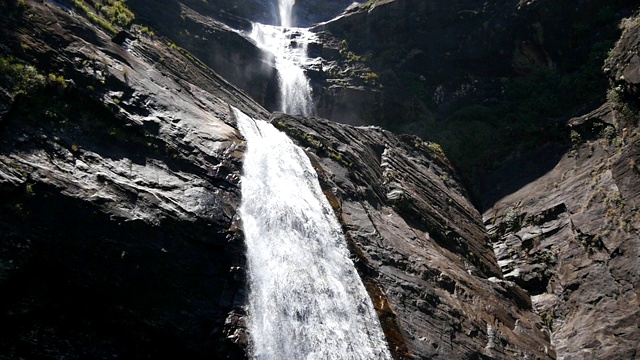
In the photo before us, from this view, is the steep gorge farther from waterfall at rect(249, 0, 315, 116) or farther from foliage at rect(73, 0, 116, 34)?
waterfall at rect(249, 0, 315, 116)

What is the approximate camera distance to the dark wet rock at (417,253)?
13266mm

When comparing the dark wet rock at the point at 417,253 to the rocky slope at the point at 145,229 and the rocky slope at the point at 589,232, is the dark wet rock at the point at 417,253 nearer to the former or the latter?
the rocky slope at the point at 145,229

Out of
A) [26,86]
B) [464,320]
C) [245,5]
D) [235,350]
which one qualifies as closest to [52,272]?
[235,350]

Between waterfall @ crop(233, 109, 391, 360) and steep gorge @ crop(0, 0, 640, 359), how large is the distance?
436 mm

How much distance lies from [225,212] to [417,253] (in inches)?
259

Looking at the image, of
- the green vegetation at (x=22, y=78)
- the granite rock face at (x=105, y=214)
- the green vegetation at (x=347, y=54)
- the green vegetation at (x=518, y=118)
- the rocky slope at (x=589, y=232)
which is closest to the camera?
the granite rock face at (x=105, y=214)

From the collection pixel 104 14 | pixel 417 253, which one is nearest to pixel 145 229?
pixel 417 253

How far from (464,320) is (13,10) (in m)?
14.4

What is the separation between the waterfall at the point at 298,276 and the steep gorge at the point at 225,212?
436 mm

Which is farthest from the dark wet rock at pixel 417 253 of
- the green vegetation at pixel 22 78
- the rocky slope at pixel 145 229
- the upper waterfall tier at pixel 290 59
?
the upper waterfall tier at pixel 290 59

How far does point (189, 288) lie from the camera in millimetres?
10516

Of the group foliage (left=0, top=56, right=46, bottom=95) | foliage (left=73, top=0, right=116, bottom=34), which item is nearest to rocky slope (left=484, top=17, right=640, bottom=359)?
foliage (left=0, top=56, right=46, bottom=95)

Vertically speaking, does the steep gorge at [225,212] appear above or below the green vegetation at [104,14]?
below

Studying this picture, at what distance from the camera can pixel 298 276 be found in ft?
39.2
